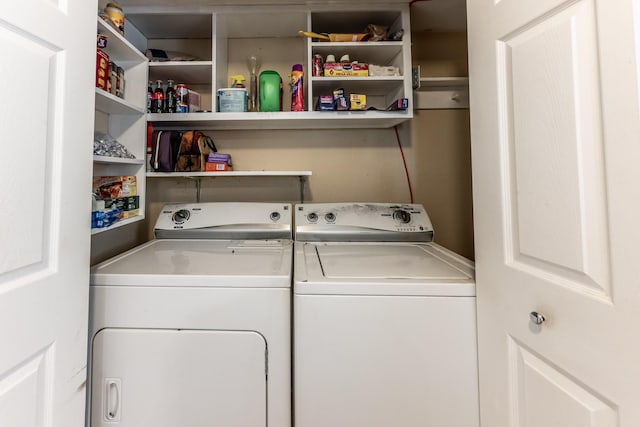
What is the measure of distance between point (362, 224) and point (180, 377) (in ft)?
3.45

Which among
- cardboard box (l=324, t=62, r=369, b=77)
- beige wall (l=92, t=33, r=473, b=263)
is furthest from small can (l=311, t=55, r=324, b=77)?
beige wall (l=92, t=33, r=473, b=263)

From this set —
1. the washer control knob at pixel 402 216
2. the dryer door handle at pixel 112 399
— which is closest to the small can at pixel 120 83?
the dryer door handle at pixel 112 399

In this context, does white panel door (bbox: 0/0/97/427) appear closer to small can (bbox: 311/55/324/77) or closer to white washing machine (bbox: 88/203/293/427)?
white washing machine (bbox: 88/203/293/427)

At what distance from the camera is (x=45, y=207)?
27.9 inches

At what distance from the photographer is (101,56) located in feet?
4.10

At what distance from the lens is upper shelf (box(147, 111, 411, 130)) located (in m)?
1.63

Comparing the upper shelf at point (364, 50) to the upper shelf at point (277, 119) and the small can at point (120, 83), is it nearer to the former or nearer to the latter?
the upper shelf at point (277, 119)

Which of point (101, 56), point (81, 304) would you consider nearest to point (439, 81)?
point (101, 56)

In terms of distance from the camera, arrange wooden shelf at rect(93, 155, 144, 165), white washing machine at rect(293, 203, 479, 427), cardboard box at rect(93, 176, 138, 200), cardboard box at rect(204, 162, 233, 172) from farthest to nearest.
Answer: cardboard box at rect(204, 162, 233, 172) → cardboard box at rect(93, 176, 138, 200) → wooden shelf at rect(93, 155, 144, 165) → white washing machine at rect(293, 203, 479, 427)

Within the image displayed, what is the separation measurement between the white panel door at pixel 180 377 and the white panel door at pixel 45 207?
0.12m

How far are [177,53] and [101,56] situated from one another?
0.78 meters

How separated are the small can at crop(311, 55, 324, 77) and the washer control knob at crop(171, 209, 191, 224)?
1.03 meters

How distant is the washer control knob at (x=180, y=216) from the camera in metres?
1.68

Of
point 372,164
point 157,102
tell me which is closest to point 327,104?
point 372,164
